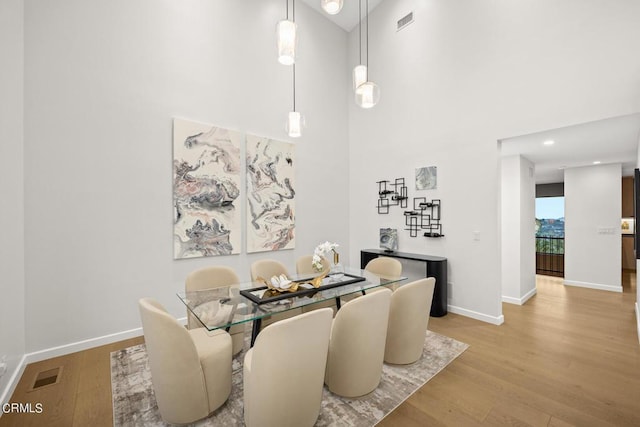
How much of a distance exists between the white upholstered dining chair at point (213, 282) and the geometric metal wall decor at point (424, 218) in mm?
2893

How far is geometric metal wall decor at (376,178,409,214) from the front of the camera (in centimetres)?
472

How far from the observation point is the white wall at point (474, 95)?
296cm

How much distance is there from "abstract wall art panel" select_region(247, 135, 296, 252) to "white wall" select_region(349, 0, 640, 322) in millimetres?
1506

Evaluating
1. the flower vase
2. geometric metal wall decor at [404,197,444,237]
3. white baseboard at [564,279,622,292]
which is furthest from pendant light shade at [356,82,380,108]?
white baseboard at [564,279,622,292]

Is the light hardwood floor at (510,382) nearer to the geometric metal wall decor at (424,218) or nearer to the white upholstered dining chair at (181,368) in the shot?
the white upholstered dining chair at (181,368)

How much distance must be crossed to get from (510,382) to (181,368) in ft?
8.36

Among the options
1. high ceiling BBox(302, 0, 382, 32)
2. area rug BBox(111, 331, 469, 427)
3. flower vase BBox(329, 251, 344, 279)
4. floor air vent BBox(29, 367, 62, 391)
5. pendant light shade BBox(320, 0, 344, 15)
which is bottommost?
floor air vent BBox(29, 367, 62, 391)

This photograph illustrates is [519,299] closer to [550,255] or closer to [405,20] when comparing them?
[550,255]

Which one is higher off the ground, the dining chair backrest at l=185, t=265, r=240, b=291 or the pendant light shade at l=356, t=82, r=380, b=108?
the pendant light shade at l=356, t=82, r=380, b=108

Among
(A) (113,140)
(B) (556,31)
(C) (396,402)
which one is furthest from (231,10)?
(C) (396,402)

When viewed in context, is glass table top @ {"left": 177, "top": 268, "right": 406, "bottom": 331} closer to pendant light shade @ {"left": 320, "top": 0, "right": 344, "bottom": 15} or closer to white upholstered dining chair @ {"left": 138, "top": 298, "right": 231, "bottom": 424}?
white upholstered dining chair @ {"left": 138, "top": 298, "right": 231, "bottom": 424}

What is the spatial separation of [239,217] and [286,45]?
238 centimetres

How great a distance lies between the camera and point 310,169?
4957mm

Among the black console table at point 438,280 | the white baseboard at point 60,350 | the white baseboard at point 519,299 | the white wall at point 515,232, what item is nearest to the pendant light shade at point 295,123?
the black console table at point 438,280
